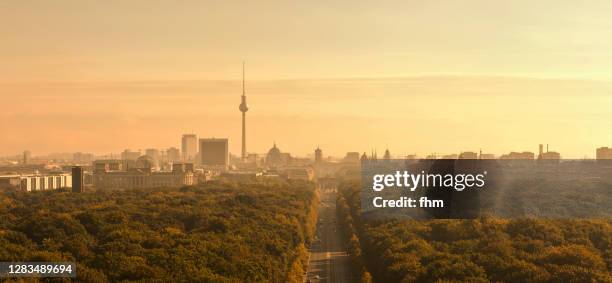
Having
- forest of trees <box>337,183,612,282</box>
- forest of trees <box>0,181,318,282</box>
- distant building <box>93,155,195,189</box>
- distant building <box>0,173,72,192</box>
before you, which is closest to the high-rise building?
distant building <box>0,173,72,192</box>

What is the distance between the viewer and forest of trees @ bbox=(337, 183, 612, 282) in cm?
3828

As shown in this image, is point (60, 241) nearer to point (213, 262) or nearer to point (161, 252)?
point (161, 252)

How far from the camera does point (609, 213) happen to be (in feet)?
221

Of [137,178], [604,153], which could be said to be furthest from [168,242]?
[604,153]

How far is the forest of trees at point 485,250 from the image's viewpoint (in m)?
38.3

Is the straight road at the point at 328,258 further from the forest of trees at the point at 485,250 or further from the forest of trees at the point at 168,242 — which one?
the forest of trees at the point at 485,250

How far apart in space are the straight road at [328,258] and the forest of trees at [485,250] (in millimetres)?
1859

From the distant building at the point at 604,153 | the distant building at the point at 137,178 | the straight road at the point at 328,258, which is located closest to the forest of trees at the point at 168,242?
the straight road at the point at 328,258

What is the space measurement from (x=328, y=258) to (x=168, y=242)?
22.9 meters

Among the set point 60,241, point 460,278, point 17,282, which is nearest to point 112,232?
point 60,241

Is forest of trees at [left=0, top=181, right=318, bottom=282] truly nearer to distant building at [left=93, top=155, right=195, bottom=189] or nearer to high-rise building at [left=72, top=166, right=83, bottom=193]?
high-rise building at [left=72, top=166, right=83, bottom=193]

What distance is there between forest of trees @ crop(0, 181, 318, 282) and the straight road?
1.62 metres

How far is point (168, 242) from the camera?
152 ft

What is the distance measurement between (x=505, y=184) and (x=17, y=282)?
77.5m
